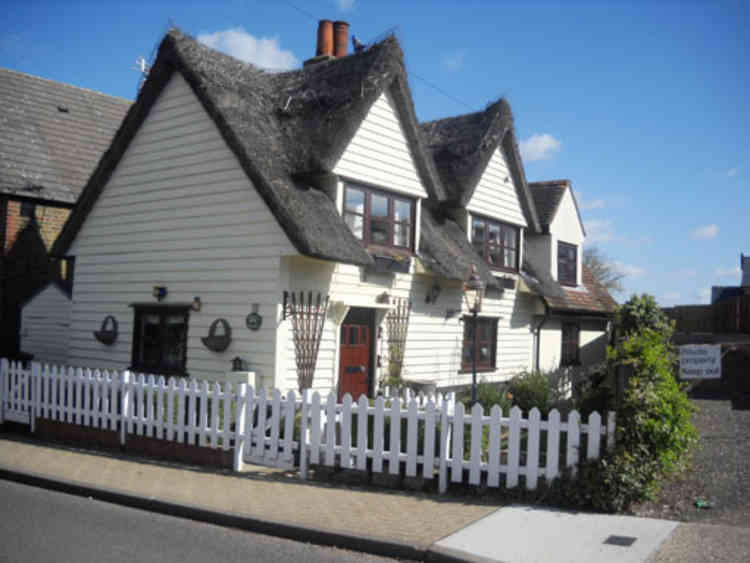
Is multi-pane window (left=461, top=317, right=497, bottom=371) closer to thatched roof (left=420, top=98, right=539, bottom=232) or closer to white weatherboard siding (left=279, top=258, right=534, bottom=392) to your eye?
white weatherboard siding (left=279, top=258, right=534, bottom=392)

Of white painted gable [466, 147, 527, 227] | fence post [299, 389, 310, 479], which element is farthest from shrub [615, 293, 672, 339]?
fence post [299, 389, 310, 479]

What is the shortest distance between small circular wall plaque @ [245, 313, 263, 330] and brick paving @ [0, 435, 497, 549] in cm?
283

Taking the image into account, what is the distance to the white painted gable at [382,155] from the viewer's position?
13219 mm

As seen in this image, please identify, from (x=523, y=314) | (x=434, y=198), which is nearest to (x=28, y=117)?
(x=434, y=198)

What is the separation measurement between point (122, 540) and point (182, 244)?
7.61 m

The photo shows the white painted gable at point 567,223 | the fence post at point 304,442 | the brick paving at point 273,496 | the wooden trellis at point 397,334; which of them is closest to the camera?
the brick paving at point 273,496

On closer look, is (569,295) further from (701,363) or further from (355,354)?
(701,363)

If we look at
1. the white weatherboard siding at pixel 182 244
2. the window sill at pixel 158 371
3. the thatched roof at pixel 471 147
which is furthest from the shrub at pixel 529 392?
the window sill at pixel 158 371

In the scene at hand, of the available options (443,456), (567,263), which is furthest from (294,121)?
(567,263)

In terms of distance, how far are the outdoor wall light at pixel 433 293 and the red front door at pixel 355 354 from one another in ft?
5.16

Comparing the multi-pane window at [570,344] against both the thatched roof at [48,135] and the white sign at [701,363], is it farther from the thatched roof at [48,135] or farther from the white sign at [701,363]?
the thatched roof at [48,135]

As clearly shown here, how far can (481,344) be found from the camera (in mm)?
16922

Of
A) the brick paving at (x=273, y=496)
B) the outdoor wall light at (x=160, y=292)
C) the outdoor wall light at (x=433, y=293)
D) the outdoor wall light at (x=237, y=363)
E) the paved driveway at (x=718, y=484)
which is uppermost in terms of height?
the outdoor wall light at (x=433, y=293)

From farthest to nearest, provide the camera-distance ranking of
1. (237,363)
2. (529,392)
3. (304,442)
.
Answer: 1. (529,392)
2. (237,363)
3. (304,442)
